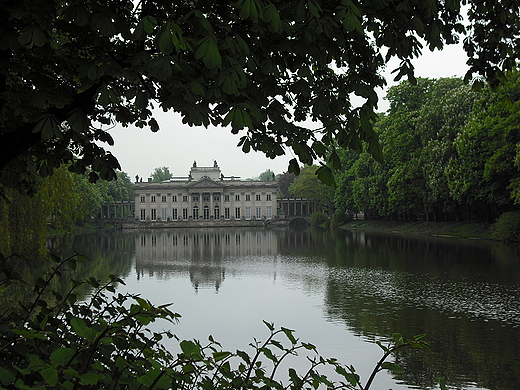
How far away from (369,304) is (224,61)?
10.9 metres

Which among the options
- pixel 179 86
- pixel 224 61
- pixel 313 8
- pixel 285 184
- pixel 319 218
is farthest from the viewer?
pixel 285 184

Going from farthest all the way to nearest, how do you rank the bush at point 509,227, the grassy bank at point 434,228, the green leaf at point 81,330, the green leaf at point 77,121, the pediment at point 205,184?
the pediment at point 205,184
the grassy bank at point 434,228
the bush at point 509,227
the green leaf at point 77,121
the green leaf at point 81,330

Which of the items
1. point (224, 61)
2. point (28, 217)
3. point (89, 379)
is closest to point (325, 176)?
point (224, 61)

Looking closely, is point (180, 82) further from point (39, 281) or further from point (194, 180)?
point (194, 180)

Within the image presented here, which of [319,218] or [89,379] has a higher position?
[319,218]

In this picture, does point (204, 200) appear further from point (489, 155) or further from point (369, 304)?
point (369, 304)

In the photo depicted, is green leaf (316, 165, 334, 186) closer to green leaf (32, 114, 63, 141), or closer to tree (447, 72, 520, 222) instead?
green leaf (32, 114, 63, 141)

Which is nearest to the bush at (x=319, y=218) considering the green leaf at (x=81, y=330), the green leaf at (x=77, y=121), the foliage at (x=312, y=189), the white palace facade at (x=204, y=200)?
the foliage at (x=312, y=189)

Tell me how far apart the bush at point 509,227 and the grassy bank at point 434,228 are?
2.20 meters

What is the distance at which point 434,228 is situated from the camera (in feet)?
131

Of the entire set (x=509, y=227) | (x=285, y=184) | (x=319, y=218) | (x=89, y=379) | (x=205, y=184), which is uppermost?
(x=285, y=184)

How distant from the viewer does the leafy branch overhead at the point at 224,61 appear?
9.63ft

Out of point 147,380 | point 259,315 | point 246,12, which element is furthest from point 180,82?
point 259,315

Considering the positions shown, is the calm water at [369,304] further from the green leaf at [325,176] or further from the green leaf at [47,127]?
the green leaf at [47,127]
